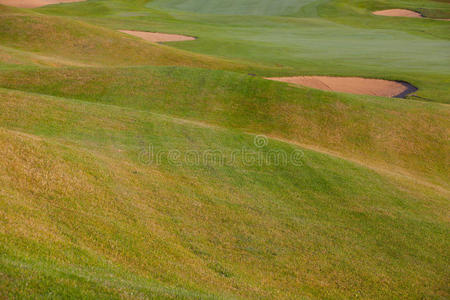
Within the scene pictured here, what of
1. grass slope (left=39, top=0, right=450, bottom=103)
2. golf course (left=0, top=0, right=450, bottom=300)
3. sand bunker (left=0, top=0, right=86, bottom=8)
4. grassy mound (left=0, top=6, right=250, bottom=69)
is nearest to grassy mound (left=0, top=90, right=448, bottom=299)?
golf course (left=0, top=0, right=450, bottom=300)

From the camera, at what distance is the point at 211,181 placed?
14352 mm

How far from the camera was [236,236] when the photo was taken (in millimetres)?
11375

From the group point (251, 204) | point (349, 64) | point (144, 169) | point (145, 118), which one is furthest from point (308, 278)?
point (349, 64)

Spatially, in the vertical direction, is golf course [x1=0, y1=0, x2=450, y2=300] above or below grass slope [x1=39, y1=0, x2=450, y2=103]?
below

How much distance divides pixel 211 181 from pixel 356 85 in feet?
80.3

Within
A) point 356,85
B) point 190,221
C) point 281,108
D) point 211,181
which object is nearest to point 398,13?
point 356,85

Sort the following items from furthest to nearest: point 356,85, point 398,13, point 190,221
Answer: point 398,13, point 356,85, point 190,221

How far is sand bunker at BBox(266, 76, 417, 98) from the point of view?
3334cm

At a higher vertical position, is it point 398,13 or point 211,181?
point 398,13

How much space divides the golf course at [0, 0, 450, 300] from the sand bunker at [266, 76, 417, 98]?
0.72 feet

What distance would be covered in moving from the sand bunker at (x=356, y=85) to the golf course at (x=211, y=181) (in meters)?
0.22

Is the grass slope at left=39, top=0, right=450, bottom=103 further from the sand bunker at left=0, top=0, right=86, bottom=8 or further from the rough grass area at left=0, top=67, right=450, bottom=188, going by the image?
the sand bunker at left=0, top=0, right=86, bottom=8

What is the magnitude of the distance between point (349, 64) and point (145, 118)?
3007 centimetres

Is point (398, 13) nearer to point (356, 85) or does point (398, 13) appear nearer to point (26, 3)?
point (356, 85)
